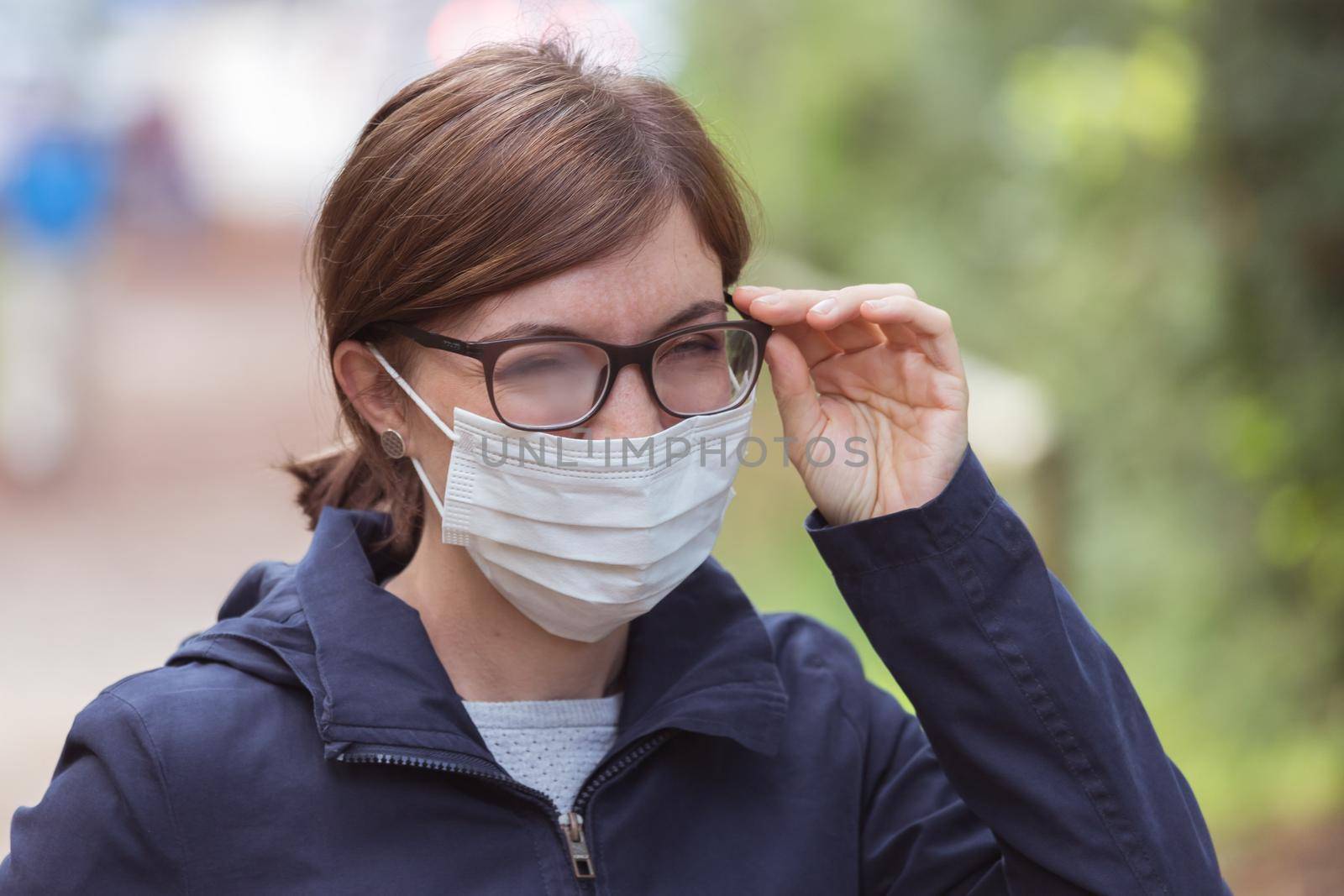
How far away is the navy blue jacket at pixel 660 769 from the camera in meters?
1.77

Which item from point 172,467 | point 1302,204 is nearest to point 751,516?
point 1302,204

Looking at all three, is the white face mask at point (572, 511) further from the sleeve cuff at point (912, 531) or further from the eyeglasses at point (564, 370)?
the sleeve cuff at point (912, 531)

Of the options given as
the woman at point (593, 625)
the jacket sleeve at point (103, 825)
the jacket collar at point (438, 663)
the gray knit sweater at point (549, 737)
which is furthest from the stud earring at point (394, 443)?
the jacket sleeve at point (103, 825)

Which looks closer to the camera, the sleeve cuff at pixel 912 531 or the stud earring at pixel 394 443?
the sleeve cuff at pixel 912 531

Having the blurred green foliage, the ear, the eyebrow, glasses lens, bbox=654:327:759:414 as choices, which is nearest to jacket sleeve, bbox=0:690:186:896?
the ear

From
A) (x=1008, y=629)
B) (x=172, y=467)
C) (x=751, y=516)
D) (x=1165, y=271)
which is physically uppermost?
(x=1165, y=271)

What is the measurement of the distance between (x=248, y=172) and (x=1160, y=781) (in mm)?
21197

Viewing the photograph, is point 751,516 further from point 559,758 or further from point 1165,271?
point 559,758

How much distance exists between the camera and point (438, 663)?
1952mm

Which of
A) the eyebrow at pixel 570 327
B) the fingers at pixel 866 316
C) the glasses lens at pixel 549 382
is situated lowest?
the glasses lens at pixel 549 382

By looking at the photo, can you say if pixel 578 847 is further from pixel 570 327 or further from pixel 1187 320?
pixel 1187 320

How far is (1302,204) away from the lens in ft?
14.8

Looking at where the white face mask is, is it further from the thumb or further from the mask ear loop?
the thumb

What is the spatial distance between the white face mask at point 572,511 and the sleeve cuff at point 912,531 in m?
0.23
